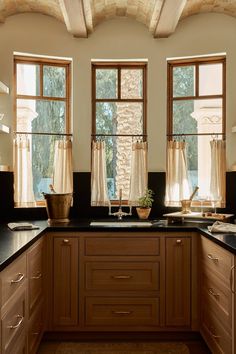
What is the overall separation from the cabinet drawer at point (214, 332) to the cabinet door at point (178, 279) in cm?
18

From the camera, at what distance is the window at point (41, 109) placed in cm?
412

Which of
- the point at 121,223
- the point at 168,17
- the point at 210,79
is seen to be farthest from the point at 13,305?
the point at 210,79

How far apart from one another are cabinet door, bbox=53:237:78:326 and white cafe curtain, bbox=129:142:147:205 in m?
0.97

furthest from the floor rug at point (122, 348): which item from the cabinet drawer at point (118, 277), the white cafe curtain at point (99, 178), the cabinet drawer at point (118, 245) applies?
the white cafe curtain at point (99, 178)

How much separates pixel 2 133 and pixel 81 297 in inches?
69.2

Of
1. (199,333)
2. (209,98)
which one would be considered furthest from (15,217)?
(209,98)

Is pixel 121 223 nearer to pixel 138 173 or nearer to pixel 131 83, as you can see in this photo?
pixel 138 173

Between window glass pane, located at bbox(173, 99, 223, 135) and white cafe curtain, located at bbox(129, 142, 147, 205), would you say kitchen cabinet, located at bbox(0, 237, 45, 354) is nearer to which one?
white cafe curtain, located at bbox(129, 142, 147, 205)

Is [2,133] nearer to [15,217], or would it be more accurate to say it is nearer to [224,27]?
[15,217]

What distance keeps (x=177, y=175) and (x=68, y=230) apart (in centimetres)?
135

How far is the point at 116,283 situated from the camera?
11.2 feet

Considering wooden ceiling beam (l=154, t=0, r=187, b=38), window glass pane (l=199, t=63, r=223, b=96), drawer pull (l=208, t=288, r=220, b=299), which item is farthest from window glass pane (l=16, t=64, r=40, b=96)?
drawer pull (l=208, t=288, r=220, b=299)

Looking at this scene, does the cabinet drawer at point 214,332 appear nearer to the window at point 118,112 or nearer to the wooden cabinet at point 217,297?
the wooden cabinet at point 217,297

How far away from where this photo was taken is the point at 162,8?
3418 millimetres
